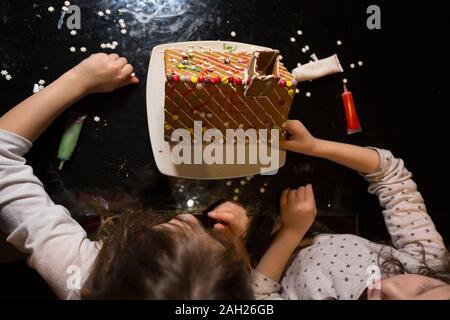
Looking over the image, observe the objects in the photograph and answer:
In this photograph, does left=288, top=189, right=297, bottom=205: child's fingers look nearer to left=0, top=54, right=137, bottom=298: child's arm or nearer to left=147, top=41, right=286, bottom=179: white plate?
left=147, top=41, right=286, bottom=179: white plate

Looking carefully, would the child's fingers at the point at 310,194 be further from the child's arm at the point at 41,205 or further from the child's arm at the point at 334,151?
the child's arm at the point at 41,205

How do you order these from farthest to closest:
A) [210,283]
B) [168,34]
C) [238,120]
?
[168,34], [238,120], [210,283]

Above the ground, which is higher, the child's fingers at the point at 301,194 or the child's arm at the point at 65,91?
the child's arm at the point at 65,91

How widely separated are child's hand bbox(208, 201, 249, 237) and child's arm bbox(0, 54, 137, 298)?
245mm

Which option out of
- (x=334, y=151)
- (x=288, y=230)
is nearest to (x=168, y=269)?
(x=288, y=230)

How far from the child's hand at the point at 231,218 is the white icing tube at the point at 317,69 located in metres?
0.31

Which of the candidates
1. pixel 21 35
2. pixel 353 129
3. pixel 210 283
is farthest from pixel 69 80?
pixel 353 129

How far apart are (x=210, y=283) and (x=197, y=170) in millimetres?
308

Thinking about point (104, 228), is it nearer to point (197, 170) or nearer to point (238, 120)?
point (197, 170)

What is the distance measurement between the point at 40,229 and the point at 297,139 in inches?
20.6

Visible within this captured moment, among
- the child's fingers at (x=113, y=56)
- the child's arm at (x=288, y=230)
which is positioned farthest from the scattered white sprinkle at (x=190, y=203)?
the child's fingers at (x=113, y=56)

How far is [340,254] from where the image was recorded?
0.91m

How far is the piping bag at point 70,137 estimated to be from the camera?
89cm

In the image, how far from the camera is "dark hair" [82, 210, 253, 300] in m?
0.63
